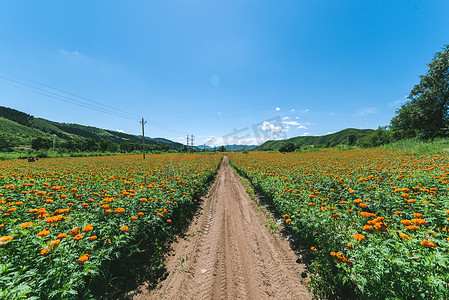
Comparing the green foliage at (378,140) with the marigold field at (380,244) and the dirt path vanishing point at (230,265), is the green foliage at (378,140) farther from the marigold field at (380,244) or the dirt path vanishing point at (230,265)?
the dirt path vanishing point at (230,265)

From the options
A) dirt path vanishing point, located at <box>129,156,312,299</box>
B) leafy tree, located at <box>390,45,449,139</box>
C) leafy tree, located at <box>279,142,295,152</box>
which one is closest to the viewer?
dirt path vanishing point, located at <box>129,156,312,299</box>

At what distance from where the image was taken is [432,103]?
2483cm

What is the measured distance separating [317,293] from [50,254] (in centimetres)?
516

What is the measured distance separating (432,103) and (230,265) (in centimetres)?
4194

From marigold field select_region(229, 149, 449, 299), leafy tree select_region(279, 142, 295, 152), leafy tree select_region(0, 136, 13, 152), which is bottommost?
marigold field select_region(229, 149, 449, 299)

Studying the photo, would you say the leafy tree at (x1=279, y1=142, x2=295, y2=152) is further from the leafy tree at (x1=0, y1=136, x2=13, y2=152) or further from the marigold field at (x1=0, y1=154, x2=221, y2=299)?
the leafy tree at (x1=0, y1=136, x2=13, y2=152)

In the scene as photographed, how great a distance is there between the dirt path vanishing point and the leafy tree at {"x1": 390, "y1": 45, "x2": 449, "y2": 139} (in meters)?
38.0

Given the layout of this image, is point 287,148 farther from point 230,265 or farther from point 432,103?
point 230,265

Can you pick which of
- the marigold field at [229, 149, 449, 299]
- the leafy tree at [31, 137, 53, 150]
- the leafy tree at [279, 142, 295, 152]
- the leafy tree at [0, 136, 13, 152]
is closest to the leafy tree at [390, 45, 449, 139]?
the leafy tree at [279, 142, 295, 152]

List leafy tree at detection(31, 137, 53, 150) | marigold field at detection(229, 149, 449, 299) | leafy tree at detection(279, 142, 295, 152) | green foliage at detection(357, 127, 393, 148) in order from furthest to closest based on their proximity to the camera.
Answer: leafy tree at detection(31, 137, 53, 150), leafy tree at detection(279, 142, 295, 152), green foliage at detection(357, 127, 393, 148), marigold field at detection(229, 149, 449, 299)

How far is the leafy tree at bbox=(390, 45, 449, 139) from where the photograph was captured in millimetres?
24344

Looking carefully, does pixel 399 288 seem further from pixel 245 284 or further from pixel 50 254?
pixel 50 254

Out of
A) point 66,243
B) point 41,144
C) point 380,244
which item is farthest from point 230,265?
point 41,144

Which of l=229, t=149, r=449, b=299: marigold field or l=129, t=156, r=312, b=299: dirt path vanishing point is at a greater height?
l=229, t=149, r=449, b=299: marigold field
